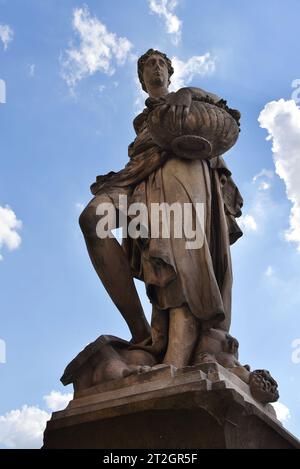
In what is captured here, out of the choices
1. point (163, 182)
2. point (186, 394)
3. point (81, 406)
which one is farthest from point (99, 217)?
point (186, 394)

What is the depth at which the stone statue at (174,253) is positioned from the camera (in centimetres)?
440

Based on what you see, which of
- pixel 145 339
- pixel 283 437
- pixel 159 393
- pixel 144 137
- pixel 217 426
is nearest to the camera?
pixel 217 426

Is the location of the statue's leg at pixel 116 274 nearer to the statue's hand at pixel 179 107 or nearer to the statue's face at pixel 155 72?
the statue's hand at pixel 179 107

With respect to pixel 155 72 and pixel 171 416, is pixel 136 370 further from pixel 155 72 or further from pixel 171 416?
pixel 155 72

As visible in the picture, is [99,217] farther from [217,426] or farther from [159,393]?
[217,426]

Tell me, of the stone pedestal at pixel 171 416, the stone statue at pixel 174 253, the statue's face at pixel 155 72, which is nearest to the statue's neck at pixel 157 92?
the statue's face at pixel 155 72

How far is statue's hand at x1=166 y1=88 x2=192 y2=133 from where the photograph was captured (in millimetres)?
4988

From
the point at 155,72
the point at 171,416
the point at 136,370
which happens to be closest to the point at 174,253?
the point at 136,370

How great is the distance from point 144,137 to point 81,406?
266 centimetres

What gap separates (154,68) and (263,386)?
357 centimetres

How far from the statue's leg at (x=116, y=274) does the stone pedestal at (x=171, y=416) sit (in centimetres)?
96

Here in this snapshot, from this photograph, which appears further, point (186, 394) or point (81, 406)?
point (81, 406)
